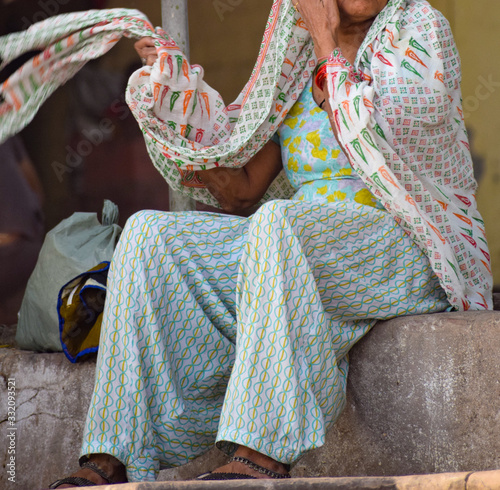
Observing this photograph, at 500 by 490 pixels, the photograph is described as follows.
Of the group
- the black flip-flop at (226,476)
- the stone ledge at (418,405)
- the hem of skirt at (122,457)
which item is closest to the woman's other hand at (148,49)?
the stone ledge at (418,405)

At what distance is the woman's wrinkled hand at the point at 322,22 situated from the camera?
2.55m

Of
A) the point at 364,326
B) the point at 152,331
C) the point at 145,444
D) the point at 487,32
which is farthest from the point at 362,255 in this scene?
the point at 487,32

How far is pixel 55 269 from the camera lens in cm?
319

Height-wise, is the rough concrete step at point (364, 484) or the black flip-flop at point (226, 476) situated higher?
the rough concrete step at point (364, 484)

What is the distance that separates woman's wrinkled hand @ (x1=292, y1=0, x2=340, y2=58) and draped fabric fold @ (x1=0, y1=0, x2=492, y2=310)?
0.32 ft

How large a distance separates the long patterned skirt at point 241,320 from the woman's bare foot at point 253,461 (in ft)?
0.09

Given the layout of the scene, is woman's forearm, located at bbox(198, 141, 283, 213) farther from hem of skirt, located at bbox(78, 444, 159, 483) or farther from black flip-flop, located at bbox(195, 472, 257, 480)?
black flip-flop, located at bbox(195, 472, 257, 480)

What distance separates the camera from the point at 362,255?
2371mm

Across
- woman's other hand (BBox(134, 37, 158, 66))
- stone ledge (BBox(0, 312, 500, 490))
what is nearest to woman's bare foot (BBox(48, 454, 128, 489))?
stone ledge (BBox(0, 312, 500, 490))

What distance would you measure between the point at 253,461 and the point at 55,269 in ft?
4.96

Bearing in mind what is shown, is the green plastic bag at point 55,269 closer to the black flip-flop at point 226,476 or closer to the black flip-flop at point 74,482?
the black flip-flop at point 74,482

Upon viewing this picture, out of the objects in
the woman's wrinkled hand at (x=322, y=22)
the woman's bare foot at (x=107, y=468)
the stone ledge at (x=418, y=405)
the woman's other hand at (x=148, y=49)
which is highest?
the woman's other hand at (x=148, y=49)

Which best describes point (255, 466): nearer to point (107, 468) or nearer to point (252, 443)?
point (252, 443)

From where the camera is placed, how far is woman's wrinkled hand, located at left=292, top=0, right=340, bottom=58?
255 cm
